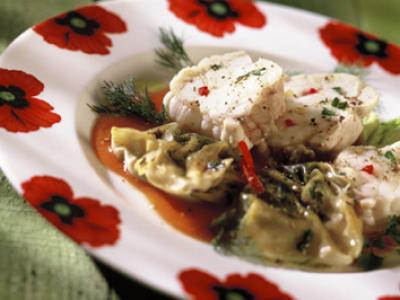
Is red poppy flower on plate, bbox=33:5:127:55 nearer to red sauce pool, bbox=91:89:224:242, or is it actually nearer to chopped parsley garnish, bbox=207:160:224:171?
red sauce pool, bbox=91:89:224:242

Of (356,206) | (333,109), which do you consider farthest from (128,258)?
(333,109)

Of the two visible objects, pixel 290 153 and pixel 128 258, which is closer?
pixel 128 258

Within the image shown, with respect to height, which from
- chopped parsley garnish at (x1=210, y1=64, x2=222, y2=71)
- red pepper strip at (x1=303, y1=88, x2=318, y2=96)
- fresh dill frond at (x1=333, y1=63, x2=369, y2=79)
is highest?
chopped parsley garnish at (x1=210, y1=64, x2=222, y2=71)

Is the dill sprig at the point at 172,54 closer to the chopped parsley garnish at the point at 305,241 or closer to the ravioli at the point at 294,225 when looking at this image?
the ravioli at the point at 294,225

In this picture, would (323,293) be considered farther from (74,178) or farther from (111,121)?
(111,121)

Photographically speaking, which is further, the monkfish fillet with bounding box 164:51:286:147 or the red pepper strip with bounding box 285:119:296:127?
the red pepper strip with bounding box 285:119:296:127

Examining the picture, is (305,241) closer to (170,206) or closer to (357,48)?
(170,206)

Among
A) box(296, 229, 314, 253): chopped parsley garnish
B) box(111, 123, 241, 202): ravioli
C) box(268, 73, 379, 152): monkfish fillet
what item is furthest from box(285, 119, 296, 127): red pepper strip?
box(296, 229, 314, 253): chopped parsley garnish
